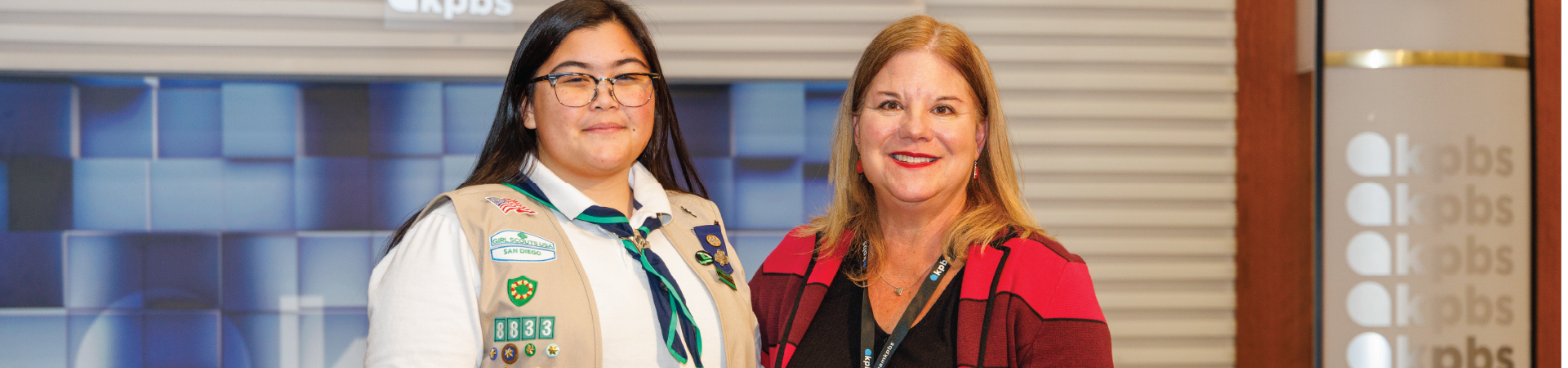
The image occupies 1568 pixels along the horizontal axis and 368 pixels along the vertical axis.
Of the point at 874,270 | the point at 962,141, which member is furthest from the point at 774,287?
the point at 962,141

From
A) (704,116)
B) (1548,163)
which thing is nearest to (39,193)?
(704,116)

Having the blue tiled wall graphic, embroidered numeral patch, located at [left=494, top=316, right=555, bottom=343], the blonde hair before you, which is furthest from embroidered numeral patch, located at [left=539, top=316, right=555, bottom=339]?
the blue tiled wall graphic

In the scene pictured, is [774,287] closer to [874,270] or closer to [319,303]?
[874,270]

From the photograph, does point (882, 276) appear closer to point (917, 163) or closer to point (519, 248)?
point (917, 163)

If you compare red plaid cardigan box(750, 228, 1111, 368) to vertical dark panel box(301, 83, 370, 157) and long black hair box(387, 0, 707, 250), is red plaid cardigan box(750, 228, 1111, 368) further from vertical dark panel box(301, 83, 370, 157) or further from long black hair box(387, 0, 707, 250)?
vertical dark panel box(301, 83, 370, 157)

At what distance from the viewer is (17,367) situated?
307cm

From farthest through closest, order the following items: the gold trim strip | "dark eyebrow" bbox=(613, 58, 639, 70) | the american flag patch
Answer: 1. the gold trim strip
2. "dark eyebrow" bbox=(613, 58, 639, 70)
3. the american flag patch

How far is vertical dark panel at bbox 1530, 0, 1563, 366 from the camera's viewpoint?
2941 mm

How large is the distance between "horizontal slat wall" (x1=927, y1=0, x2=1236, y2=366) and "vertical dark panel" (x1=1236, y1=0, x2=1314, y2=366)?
0.14ft

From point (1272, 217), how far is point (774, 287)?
2.16 meters

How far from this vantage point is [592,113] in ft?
5.24

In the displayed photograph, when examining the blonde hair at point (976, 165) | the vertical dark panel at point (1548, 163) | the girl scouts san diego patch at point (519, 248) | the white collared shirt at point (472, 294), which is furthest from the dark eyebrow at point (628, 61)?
the vertical dark panel at point (1548, 163)

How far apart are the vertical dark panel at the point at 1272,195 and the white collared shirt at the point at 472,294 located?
237 centimetres

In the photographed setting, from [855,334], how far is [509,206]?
74cm
